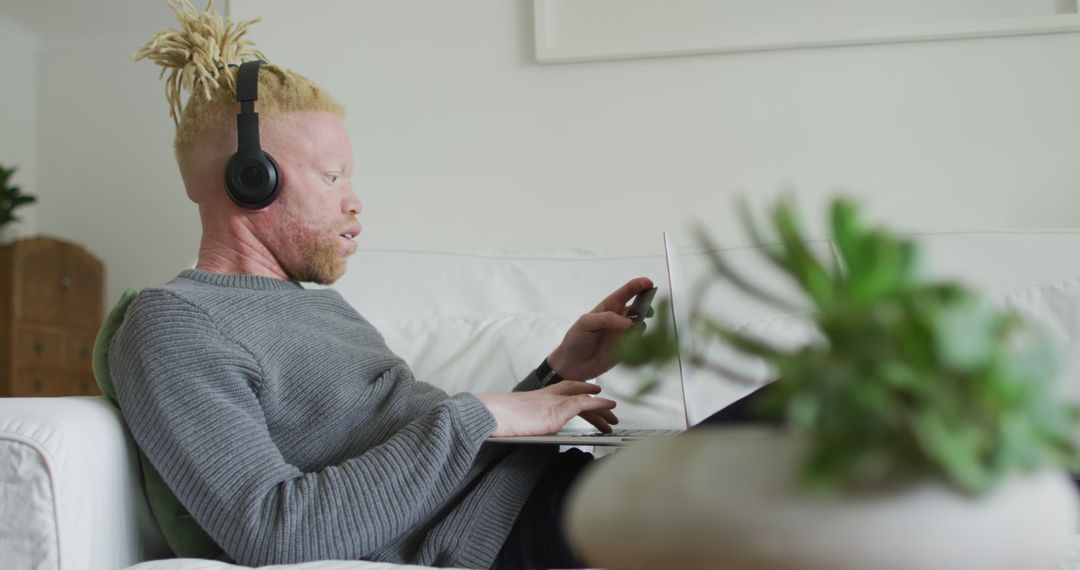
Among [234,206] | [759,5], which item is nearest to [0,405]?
[234,206]

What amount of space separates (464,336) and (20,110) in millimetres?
4397

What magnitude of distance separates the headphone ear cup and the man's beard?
10 cm


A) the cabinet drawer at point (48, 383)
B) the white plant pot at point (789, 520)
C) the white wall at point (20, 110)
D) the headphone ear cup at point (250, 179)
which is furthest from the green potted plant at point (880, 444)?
the white wall at point (20, 110)

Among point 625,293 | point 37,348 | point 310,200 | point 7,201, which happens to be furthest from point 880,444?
point 7,201

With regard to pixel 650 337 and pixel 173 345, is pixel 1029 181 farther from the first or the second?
pixel 650 337

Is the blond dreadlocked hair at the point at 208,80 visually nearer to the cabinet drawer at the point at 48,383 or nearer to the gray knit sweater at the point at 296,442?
the gray knit sweater at the point at 296,442

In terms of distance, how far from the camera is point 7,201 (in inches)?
179

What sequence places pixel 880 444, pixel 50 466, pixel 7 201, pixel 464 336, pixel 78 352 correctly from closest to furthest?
pixel 880 444
pixel 50 466
pixel 464 336
pixel 7 201
pixel 78 352

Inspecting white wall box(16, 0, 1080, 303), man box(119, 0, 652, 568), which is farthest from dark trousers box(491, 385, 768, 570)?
white wall box(16, 0, 1080, 303)

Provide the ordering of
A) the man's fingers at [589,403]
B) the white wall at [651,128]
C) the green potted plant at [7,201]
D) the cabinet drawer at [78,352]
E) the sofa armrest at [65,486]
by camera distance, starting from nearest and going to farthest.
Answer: the sofa armrest at [65,486], the man's fingers at [589,403], the white wall at [651,128], the green potted plant at [7,201], the cabinet drawer at [78,352]

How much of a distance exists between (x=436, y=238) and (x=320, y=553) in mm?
1132

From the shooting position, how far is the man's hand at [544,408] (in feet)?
3.55

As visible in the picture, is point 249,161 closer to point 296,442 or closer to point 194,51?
point 194,51

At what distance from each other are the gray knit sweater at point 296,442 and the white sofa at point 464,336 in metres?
0.06
